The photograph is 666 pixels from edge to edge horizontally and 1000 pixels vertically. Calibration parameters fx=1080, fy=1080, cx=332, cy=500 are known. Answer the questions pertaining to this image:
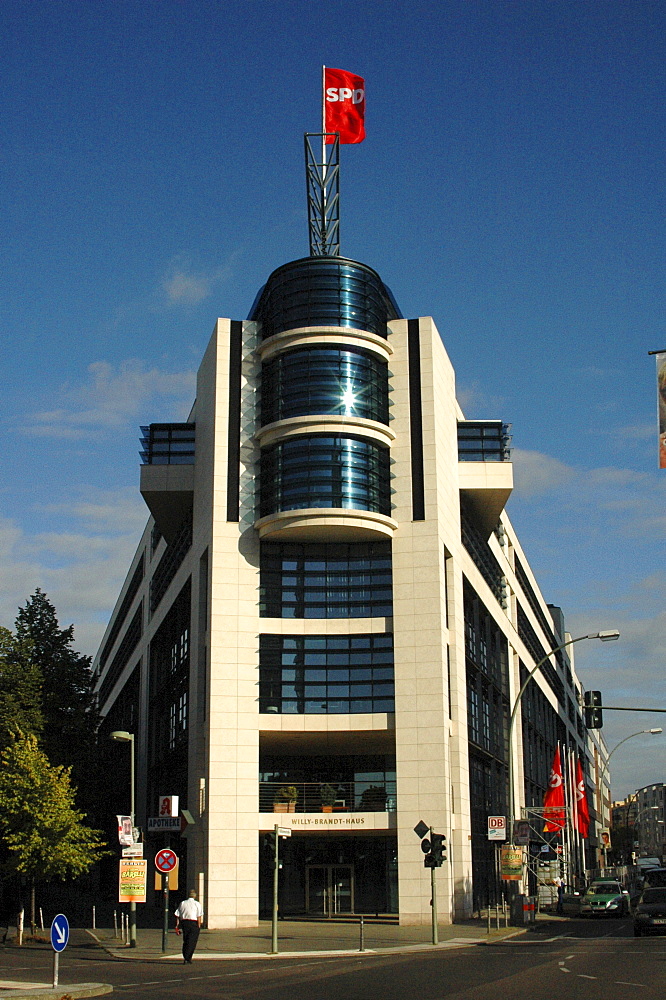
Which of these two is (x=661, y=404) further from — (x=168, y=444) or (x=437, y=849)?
(x=168, y=444)

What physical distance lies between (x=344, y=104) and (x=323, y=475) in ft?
63.5

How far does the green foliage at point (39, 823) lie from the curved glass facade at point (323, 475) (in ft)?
48.8

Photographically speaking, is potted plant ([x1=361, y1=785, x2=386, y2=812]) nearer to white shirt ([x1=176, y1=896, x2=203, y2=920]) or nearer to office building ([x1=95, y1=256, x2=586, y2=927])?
office building ([x1=95, y1=256, x2=586, y2=927])

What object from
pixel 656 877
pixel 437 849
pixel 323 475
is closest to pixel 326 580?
pixel 323 475

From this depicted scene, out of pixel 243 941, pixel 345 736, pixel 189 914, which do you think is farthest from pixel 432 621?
pixel 189 914

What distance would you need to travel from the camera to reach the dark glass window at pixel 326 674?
4675 centimetres

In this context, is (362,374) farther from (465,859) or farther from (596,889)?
(596,889)

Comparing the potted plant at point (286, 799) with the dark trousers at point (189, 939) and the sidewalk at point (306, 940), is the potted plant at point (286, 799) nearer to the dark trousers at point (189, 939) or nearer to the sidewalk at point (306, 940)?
the sidewalk at point (306, 940)

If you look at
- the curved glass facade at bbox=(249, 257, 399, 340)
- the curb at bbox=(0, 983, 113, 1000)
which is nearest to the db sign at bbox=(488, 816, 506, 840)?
the curb at bbox=(0, 983, 113, 1000)

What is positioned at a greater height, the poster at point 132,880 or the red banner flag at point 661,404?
the red banner flag at point 661,404

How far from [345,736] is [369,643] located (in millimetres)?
4379

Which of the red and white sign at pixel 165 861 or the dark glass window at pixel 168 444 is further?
the dark glass window at pixel 168 444

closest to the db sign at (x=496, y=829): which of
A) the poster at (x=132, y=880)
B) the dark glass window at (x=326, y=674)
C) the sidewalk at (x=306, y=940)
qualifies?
the sidewalk at (x=306, y=940)

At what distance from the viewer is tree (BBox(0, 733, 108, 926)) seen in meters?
37.4
